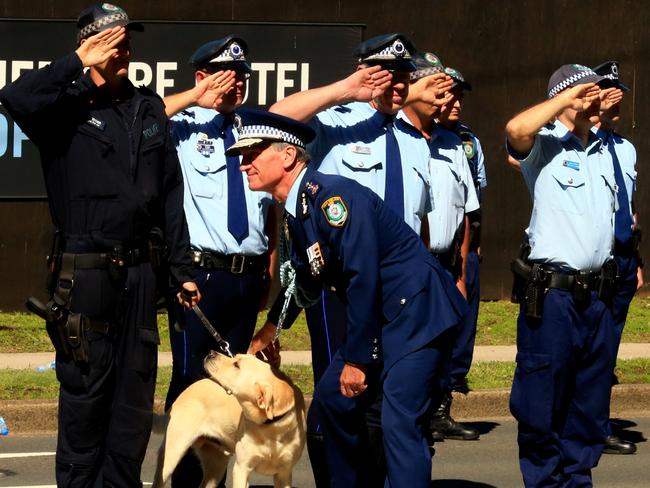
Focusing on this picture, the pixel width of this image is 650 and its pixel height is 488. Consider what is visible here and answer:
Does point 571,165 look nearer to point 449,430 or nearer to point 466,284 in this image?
point 449,430

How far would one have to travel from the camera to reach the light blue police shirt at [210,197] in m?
7.62

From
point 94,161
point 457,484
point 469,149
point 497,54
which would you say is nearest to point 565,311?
point 457,484

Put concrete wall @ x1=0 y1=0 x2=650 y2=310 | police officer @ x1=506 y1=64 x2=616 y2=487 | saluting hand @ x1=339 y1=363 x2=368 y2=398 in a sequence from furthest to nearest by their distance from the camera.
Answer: concrete wall @ x1=0 y1=0 x2=650 y2=310 < police officer @ x1=506 y1=64 x2=616 y2=487 < saluting hand @ x1=339 y1=363 x2=368 y2=398

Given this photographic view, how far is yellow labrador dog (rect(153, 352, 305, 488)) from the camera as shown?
22.5 feet

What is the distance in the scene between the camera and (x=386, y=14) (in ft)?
44.2

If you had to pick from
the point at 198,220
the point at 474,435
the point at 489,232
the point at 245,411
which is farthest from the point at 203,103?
the point at 489,232

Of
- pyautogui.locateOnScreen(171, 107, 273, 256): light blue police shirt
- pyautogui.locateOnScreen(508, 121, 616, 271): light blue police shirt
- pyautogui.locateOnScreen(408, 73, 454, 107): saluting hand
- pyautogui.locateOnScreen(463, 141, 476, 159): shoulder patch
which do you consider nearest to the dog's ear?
pyautogui.locateOnScreen(171, 107, 273, 256): light blue police shirt

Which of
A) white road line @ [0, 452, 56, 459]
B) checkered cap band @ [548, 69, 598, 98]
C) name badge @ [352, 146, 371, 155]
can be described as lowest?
white road line @ [0, 452, 56, 459]

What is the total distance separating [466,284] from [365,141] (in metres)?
3.08

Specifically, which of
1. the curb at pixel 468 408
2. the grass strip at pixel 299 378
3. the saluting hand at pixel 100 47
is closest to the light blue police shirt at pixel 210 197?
the saluting hand at pixel 100 47

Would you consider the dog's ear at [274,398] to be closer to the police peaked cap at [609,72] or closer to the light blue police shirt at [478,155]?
the police peaked cap at [609,72]

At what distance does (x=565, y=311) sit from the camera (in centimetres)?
738

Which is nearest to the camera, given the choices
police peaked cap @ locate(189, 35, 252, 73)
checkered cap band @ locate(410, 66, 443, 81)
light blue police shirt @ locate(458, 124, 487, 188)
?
police peaked cap @ locate(189, 35, 252, 73)

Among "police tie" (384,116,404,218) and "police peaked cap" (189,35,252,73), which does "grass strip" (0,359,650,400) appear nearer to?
"police peaked cap" (189,35,252,73)
